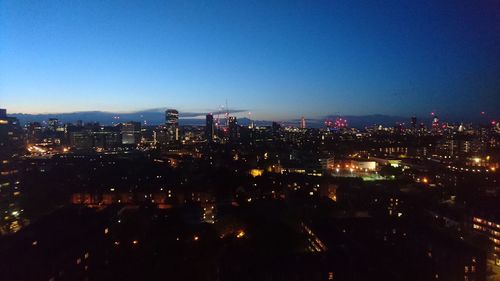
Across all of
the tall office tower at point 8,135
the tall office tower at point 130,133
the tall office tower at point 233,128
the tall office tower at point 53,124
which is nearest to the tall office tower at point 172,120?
the tall office tower at point 130,133

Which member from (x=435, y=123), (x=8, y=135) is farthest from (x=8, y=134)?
(x=435, y=123)

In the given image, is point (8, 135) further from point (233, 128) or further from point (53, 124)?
point (233, 128)

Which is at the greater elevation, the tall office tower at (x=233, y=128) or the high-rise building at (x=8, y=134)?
the high-rise building at (x=8, y=134)

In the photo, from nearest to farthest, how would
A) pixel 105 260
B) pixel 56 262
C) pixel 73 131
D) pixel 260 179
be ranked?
→ pixel 56 262 < pixel 105 260 < pixel 260 179 < pixel 73 131

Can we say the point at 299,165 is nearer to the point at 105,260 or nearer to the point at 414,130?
the point at 105,260

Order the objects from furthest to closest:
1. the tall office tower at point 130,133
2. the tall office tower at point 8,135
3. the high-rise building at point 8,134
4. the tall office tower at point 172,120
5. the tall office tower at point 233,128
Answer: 1. the tall office tower at point 172,120
2. the tall office tower at point 233,128
3. the tall office tower at point 130,133
4. the high-rise building at point 8,134
5. the tall office tower at point 8,135

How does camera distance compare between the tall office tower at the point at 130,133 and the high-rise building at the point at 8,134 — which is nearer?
the high-rise building at the point at 8,134

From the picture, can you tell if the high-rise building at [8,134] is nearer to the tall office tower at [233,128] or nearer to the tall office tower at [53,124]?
the tall office tower at [53,124]

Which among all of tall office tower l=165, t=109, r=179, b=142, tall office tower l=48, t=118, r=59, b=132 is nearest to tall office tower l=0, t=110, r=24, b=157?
tall office tower l=48, t=118, r=59, b=132

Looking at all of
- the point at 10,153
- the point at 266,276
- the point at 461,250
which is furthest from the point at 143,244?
the point at 10,153
